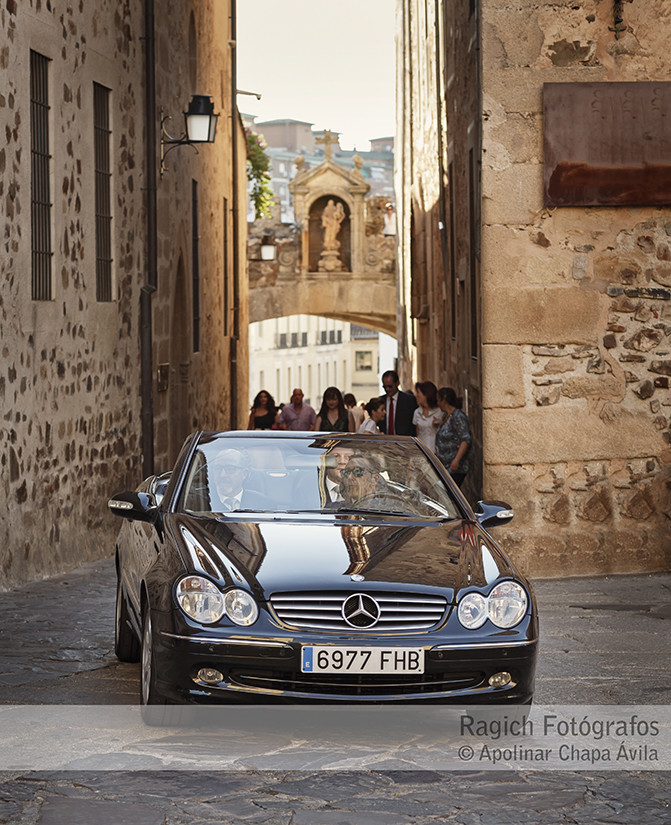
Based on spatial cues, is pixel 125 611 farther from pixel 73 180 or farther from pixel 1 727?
pixel 73 180

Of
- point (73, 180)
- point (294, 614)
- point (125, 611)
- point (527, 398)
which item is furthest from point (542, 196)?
point (294, 614)

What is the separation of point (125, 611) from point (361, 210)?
35.7 meters

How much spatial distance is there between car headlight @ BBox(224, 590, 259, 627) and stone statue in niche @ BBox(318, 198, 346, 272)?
35.1m

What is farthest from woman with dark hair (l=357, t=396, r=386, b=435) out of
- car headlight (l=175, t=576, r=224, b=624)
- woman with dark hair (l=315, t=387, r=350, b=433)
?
car headlight (l=175, t=576, r=224, b=624)

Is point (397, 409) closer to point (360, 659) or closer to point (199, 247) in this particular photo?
point (199, 247)

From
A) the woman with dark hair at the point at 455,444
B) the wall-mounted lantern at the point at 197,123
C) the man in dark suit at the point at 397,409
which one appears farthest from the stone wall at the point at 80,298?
the woman with dark hair at the point at 455,444

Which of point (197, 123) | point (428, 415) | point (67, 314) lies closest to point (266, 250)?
point (197, 123)

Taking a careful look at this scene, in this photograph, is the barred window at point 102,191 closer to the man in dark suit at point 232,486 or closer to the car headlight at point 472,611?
the man in dark suit at point 232,486

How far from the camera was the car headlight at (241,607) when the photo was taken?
5137 mm

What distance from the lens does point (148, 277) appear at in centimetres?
1478

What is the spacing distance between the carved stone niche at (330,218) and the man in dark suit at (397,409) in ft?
83.4

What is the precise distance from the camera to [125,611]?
268 inches

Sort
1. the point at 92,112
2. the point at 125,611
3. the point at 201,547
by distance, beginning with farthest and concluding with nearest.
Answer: the point at 92,112
the point at 125,611
the point at 201,547

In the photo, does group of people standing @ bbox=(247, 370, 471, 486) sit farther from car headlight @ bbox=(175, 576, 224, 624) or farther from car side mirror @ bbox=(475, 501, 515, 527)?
car headlight @ bbox=(175, 576, 224, 624)
